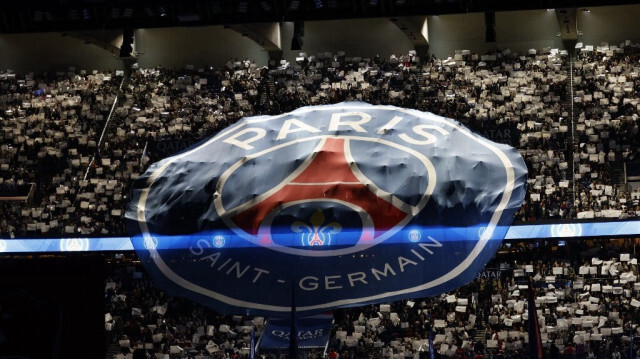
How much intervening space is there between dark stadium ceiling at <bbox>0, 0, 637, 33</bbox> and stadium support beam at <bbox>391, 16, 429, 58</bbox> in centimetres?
89

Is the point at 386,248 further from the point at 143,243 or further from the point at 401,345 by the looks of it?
the point at 401,345

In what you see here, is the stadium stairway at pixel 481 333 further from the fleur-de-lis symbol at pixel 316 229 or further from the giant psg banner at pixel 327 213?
the fleur-de-lis symbol at pixel 316 229

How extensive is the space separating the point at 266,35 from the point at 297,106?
172 inches

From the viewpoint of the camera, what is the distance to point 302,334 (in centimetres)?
2864

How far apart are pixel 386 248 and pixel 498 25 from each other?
3546 centimetres

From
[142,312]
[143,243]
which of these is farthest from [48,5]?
[143,243]

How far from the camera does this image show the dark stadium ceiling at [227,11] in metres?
44.3

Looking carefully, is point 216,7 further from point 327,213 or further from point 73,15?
point 327,213

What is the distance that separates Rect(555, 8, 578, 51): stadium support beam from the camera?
45.6 metres

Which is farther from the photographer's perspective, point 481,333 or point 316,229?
point 481,333

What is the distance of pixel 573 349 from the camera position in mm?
32250

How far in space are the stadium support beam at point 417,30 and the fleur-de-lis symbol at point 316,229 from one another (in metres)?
32.6

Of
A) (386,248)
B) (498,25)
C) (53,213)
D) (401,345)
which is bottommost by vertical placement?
(401,345)

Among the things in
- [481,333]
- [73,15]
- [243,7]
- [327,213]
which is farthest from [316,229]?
[73,15]
